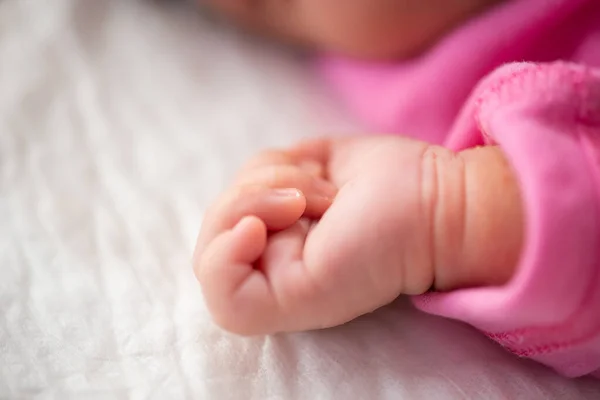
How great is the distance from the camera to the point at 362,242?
0.46 m

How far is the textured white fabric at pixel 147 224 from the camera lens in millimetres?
500

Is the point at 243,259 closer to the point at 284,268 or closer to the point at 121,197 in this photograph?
the point at 284,268

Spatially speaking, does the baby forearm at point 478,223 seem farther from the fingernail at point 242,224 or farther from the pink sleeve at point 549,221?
the fingernail at point 242,224

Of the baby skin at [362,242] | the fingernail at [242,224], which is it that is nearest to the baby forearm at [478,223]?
the baby skin at [362,242]

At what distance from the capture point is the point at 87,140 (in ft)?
2.23

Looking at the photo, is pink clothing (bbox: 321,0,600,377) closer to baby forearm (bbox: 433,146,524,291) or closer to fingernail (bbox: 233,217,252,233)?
baby forearm (bbox: 433,146,524,291)

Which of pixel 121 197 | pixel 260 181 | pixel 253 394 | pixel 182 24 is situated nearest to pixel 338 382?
pixel 253 394

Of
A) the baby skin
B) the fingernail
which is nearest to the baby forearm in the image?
the baby skin

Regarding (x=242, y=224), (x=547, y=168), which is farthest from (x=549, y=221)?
(x=242, y=224)

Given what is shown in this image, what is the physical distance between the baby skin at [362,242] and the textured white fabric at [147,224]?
0.15ft

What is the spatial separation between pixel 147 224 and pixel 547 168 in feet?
1.15

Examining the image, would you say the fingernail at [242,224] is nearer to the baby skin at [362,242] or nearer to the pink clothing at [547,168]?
the baby skin at [362,242]

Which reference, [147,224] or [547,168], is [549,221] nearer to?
[547,168]

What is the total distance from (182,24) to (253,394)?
0.52 m
